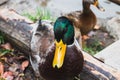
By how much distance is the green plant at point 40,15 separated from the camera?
227 inches

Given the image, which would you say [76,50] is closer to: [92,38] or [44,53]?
[44,53]

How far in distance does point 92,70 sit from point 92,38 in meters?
1.90

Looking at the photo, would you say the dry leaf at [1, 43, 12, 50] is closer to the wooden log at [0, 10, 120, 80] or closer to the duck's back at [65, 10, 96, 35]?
the wooden log at [0, 10, 120, 80]

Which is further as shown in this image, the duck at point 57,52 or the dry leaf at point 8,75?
the dry leaf at point 8,75

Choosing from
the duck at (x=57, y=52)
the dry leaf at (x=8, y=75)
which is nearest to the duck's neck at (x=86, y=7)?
the duck at (x=57, y=52)

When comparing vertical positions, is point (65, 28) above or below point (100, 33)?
above

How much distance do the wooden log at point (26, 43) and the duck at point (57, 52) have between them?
17 cm

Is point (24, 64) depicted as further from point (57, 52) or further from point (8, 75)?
point (57, 52)

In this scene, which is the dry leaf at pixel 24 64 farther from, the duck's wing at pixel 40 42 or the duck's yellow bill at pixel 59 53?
→ the duck's yellow bill at pixel 59 53

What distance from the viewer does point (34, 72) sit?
4.77 m

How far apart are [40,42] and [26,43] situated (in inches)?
15.9

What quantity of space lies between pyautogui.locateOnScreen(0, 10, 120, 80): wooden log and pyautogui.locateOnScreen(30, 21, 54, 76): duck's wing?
0.86 feet

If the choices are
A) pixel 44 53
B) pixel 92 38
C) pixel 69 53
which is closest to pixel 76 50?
pixel 69 53

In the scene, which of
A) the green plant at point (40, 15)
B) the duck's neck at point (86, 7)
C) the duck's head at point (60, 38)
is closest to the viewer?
the duck's head at point (60, 38)
